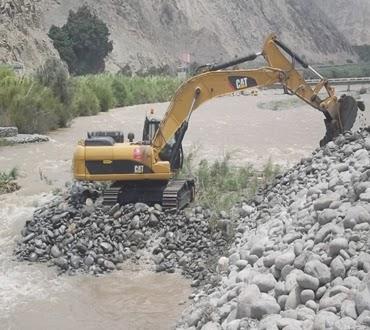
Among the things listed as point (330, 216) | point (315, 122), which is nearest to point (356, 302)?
point (330, 216)

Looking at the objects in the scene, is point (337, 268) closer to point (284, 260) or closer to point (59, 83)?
point (284, 260)

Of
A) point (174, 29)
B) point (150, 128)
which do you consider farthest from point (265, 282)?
point (174, 29)

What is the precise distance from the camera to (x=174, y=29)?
75.8 meters

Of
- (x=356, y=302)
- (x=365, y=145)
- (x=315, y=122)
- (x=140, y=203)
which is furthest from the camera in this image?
(x=315, y=122)

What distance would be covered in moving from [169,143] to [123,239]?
1913 millimetres

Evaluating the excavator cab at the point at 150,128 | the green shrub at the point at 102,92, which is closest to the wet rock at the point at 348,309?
the excavator cab at the point at 150,128

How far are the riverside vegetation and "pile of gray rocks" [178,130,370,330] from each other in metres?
14.6

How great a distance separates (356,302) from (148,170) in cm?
569

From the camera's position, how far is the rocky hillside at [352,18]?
129000 millimetres

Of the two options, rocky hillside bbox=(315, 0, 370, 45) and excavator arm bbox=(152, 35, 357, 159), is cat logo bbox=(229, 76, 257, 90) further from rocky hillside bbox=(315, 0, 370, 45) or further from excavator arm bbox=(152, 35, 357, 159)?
rocky hillside bbox=(315, 0, 370, 45)

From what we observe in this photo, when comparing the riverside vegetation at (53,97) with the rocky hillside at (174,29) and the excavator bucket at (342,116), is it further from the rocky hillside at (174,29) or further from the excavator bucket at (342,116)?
the excavator bucket at (342,116)

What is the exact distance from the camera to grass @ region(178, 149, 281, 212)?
1046 centimetres

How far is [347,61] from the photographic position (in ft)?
329

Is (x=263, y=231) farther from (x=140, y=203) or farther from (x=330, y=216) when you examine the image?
(x=140, y=203)
